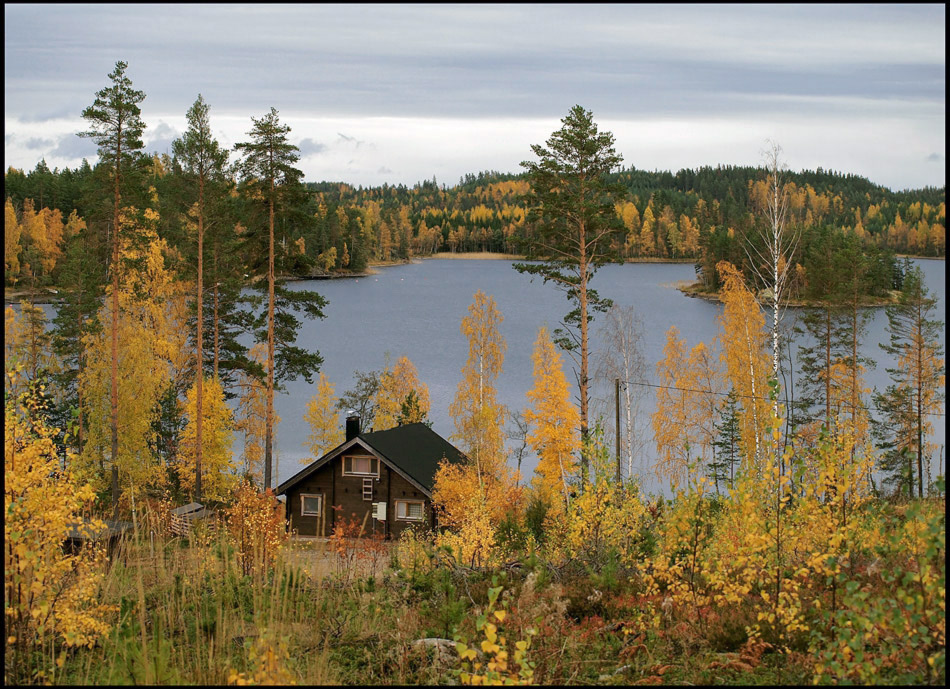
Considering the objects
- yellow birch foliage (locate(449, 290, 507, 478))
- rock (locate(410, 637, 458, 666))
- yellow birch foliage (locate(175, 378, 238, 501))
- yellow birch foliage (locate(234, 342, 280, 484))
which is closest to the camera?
rock (locate(410, 637, 458, 666))

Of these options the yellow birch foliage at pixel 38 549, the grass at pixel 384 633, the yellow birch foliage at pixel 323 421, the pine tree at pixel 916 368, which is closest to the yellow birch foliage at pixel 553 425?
the pine tree at pixel 916 368

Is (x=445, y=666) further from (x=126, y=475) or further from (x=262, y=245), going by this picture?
(x=126, y=475)

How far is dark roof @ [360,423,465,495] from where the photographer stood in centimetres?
2619

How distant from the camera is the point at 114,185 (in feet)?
74.2

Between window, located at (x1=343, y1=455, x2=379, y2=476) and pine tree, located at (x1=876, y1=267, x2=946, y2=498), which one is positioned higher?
pine tree, located at (x1=876, y1=267, x2=946, y2=498)

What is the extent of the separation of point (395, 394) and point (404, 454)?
11.4 metres

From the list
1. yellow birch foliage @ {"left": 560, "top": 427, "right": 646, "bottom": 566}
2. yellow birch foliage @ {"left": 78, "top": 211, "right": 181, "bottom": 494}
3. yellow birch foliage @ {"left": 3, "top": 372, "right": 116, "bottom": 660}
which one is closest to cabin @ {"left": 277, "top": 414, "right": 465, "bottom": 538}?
yellow birch foliage @ {"left": 78, "top": 211, "right": 181, "bottom": 494}

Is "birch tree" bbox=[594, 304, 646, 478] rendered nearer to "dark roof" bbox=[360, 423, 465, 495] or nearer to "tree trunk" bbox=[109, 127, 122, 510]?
"dark roof" bbox=[360, 423, 465, 495]

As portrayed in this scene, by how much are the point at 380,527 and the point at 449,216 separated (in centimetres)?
16778

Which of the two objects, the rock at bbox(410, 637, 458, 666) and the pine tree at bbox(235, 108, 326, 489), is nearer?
the rock at bbox(410, 637, 458, 666)

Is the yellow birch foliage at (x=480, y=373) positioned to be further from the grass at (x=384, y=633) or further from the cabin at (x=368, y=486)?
the grass at (x=384, y=633)

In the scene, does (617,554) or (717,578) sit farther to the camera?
(617,554)

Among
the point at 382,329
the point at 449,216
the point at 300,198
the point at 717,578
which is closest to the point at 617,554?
the point at 717,578

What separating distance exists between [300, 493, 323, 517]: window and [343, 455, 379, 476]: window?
1.50m
